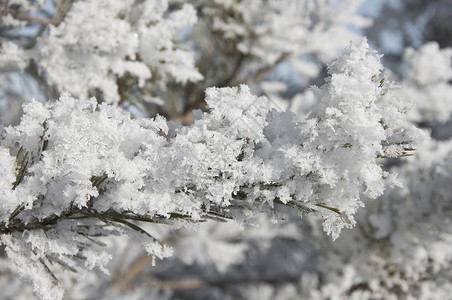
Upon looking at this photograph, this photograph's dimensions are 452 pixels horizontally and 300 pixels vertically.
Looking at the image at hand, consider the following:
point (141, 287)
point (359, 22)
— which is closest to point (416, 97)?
point (359, 22)

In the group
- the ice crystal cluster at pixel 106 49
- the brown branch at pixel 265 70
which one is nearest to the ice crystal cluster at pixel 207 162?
the ice crystal cluster at pixel 106 49

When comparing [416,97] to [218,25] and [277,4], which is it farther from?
[218,25]

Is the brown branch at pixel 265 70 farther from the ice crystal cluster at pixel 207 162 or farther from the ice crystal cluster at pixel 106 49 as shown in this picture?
the ice crystal cluster at pixel 207 162

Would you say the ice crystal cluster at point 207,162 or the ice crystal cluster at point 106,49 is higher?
the ice crystal cluster at point 207,162

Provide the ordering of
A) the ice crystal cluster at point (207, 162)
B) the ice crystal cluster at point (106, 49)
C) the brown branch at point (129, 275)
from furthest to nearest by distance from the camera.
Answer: the brown branch at point (129, 275), the ice crystal cluster at point (106, 49), the ice crystal cluster at point (207, 162)

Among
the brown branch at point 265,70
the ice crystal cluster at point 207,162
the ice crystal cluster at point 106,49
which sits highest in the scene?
the ice crystal cluster at point 207,162

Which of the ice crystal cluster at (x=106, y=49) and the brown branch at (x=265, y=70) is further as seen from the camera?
the brown branch at (x=265, y=70)

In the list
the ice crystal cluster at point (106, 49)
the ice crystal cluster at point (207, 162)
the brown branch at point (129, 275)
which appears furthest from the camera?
the brown branch at point (129, 275)
